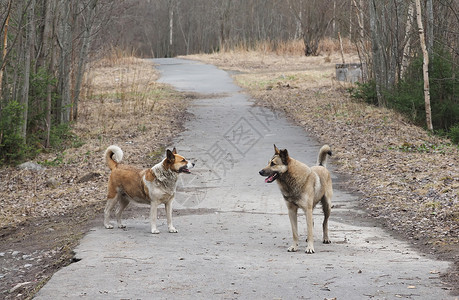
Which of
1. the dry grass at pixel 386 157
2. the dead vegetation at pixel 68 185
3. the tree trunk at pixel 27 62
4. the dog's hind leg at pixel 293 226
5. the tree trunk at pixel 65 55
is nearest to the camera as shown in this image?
the dog's hind leg at pixel 293 226

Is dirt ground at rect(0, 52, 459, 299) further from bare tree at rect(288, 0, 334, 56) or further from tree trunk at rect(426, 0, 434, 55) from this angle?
bare tree at rect(288, 0, 334, 56)

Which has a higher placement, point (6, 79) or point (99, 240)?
point (6, 79)

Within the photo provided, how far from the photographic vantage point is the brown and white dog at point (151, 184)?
30.5ft

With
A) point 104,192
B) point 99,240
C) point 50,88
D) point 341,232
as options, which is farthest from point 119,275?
point 50,88

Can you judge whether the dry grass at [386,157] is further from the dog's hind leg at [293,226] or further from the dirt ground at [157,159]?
the dog's hind leg at [293,226]

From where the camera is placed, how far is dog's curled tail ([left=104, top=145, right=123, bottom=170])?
→ 9.84m

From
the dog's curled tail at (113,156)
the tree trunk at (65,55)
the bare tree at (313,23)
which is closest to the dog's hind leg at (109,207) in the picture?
the dog's curled tail at (113,156)

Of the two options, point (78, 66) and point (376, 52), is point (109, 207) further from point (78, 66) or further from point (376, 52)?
point (376, 52)

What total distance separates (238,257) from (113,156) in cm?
340

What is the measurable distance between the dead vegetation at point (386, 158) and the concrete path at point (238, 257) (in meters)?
0.51

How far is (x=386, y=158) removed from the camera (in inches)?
565

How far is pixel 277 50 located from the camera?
47594 mm

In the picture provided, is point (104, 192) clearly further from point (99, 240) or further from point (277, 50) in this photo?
point (277, 50)

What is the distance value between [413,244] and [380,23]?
1438 cm
